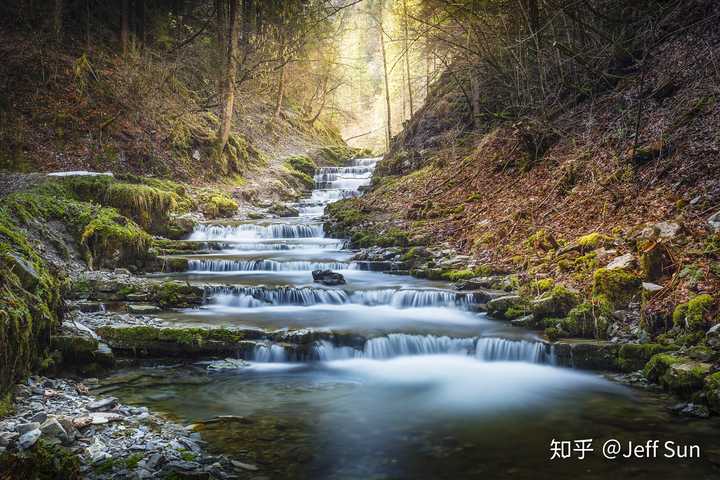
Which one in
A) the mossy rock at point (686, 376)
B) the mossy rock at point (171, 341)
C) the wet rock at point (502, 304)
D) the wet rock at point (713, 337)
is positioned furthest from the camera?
the wet rock at point (502, 304)

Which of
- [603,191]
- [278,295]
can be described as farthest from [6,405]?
[603,191]

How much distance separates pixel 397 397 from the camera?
18.8 feet

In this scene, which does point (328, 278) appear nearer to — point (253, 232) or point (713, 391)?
point (253, 232)

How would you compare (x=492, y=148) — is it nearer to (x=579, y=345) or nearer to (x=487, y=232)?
(x=487, y=232)

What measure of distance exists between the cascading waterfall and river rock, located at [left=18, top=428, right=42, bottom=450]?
305cm

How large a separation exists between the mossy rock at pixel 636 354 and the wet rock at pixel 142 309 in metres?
6.47

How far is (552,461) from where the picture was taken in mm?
4066

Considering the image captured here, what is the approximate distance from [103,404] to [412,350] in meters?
3.86

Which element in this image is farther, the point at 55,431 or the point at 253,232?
the point at 253,232

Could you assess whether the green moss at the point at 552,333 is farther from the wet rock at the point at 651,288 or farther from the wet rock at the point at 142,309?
the wet rock at the point at 142,309

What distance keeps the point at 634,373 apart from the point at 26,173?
1310cm

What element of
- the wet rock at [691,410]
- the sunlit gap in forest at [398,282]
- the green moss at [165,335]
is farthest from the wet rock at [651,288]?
the green moss at [165,335]

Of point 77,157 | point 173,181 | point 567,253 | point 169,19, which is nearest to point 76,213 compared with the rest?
point 77,157

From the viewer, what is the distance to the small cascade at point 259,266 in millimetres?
10844
